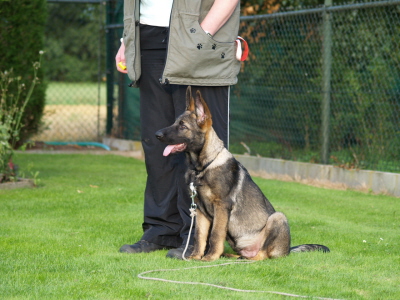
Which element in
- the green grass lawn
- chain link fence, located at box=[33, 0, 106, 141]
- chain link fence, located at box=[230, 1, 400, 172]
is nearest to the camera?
the green grass lawn

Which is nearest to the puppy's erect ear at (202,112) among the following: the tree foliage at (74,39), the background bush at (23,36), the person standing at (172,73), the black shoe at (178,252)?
the person standing at (172,73)

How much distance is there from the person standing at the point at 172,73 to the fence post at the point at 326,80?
3915 mm

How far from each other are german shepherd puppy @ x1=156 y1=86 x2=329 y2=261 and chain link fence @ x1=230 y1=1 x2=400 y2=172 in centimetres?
369

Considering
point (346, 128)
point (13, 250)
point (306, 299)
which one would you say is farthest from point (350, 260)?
point (346, 128)

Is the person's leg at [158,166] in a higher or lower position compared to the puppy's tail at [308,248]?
higher

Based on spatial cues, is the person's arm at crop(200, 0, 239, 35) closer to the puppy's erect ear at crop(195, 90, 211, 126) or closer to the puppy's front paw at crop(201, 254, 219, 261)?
the puppy's erect ear at crop(195, 90, 211, 126)

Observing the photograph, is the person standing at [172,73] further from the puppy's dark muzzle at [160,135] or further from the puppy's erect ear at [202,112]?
the puppy's dark muzzle at [160,135]

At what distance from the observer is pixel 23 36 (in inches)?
392

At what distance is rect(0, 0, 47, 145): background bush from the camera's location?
977 cm

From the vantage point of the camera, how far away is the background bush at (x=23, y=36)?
9766 millimetres

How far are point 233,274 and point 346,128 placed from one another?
15.4 feet

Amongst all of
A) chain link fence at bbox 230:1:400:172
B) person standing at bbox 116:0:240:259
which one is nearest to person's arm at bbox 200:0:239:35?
person standing at bbox 116:0:240:259

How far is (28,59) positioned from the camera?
1001 centimetres

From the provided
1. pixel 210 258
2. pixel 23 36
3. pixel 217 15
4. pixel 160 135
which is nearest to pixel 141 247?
pixel 210 258
